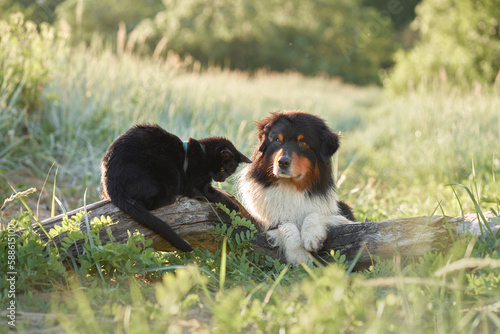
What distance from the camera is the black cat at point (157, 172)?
3.19 metres

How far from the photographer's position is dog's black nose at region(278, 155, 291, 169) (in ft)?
11.7

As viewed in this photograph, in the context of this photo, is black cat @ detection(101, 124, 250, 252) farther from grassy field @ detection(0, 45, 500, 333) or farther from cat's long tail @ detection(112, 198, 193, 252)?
grassy field @ detection(0, 45, 500, 333)

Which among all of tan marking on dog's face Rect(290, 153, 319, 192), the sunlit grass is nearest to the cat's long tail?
tan marking on dog's face Rect(290, 153, 319, 192)

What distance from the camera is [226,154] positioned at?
3.90 metres

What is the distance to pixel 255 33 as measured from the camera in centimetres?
2944

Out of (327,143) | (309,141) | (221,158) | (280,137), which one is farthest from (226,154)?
(327,143)

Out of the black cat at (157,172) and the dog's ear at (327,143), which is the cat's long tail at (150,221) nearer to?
the black cat at (157,172)

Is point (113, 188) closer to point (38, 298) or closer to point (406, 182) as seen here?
point (38, 298)

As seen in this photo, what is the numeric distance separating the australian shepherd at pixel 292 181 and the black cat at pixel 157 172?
268mm

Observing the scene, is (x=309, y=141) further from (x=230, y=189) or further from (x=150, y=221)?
(x=230, y=189)

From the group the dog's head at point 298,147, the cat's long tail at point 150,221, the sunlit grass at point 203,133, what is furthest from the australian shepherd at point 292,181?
the sunlit grass at point 203,133

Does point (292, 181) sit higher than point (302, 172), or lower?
lower

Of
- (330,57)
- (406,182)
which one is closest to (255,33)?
(330,57)

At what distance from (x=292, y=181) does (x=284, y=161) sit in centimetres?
35
